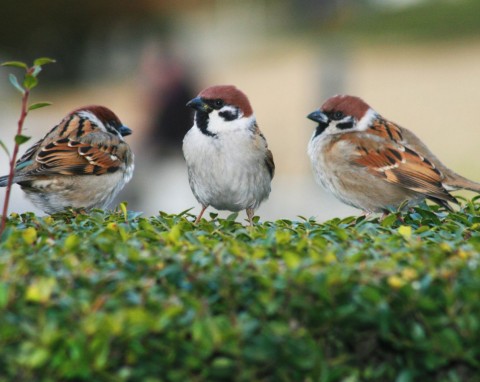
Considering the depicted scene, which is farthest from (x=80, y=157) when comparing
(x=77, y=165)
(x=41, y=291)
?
(x=41, y=291)

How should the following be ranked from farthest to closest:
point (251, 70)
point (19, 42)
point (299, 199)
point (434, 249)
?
point (251, 70)
point (19, 42)
point (299, 199)
point (434, 249)

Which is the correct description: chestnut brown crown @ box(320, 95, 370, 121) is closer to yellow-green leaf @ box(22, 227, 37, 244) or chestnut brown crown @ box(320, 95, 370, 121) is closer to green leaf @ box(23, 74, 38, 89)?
green leaf @ box(23, 74, 38, 89)

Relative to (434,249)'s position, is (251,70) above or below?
below

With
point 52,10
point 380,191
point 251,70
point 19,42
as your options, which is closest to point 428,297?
point 380,191

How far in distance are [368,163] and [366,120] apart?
38 centimetres

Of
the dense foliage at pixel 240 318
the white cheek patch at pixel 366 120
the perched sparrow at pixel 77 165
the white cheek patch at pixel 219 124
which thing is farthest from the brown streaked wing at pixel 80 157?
the dense foliage at pixel 240 318

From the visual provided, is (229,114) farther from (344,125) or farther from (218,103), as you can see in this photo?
(344,125)

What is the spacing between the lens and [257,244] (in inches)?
122

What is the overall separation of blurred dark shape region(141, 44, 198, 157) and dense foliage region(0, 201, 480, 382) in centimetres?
708

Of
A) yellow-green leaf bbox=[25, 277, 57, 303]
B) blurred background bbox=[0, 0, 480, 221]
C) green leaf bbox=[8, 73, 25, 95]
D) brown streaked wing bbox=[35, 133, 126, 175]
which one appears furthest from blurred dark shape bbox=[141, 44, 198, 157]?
yellow-green leaf bbox=[25, 277, 57, 303]

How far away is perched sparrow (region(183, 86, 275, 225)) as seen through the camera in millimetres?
5309

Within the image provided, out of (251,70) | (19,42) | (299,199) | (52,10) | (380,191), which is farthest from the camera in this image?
(251,70)

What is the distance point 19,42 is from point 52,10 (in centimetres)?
212

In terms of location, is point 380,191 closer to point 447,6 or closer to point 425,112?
point 425,112
